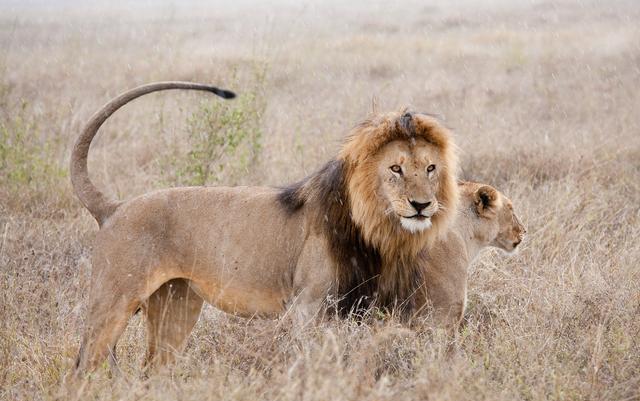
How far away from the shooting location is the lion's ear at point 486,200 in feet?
16.5

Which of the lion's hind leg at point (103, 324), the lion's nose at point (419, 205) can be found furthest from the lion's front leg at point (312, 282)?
the lion's hind leg at point (103, 324)

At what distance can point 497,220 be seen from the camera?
511 cm

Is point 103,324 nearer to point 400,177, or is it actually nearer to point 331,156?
point 400,177

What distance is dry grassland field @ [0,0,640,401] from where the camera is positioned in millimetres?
3607

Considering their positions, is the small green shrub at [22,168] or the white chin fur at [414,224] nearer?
the white chin fur at [414,224]

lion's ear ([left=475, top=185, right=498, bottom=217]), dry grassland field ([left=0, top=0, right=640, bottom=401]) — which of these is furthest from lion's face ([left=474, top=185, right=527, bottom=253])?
dry grassland field ([left=0, top=0, right=640, bottom=401])

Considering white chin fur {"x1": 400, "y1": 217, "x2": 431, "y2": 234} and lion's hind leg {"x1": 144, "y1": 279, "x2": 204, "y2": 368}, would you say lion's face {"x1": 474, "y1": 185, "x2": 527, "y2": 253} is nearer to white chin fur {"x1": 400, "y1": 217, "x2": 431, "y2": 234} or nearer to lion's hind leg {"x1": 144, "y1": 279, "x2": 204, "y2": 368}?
white chin fur {"x1": 400, "y1": 217, "x2": 431, "y2": 234}

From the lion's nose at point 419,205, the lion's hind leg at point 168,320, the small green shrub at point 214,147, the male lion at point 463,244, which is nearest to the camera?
the lion's nose at point 419,205

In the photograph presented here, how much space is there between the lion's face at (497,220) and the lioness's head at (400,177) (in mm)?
1111

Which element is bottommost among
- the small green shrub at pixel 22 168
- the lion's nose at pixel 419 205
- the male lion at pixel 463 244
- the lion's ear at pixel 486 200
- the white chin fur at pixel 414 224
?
the small green shrub at pixel 22 168

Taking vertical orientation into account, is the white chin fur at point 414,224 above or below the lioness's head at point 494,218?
above

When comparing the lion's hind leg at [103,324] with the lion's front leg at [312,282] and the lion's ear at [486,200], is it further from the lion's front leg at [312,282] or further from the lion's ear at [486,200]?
the lion's ear at [486,200]

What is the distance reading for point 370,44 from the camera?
56.6 feet

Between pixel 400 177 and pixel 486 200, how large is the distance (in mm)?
1415
